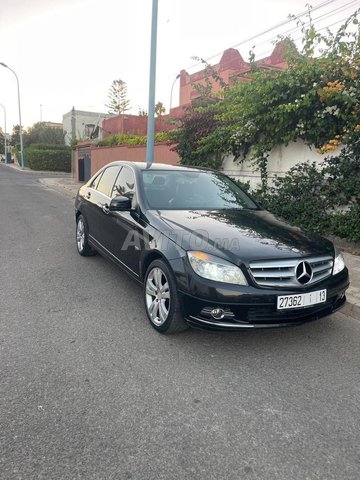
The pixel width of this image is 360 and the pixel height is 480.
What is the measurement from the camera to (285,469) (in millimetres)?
2006

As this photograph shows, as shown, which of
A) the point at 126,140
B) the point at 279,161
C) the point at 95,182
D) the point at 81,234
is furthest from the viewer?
the point at 126,140

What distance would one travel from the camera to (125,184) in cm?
459

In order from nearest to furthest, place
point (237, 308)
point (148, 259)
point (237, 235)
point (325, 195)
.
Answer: point (237, 308) → point (237, 235) → point (148, 259) → point (325, 195)

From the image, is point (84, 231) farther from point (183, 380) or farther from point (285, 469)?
point (285, 469)

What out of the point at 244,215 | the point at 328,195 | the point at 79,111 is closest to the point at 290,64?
the point at 328,195

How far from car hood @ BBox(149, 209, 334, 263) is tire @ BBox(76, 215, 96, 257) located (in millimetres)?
2169

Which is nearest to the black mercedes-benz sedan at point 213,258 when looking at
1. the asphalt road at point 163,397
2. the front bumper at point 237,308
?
the front bumper at point 237,308

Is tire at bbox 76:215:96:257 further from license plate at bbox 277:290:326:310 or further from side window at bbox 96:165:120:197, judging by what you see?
license plate at bbox 277:290:326:310

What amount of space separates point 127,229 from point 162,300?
1070 mm

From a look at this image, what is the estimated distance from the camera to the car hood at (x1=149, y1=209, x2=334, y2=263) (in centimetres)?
313

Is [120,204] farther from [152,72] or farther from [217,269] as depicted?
[152,72]

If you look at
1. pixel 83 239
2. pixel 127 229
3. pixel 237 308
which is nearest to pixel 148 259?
pixel 127 229

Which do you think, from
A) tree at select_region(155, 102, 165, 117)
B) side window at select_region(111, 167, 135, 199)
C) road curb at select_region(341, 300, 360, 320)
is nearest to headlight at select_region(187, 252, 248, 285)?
side window at select_region(111, 167, 135, 199)

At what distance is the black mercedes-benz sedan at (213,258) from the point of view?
9.81ft
